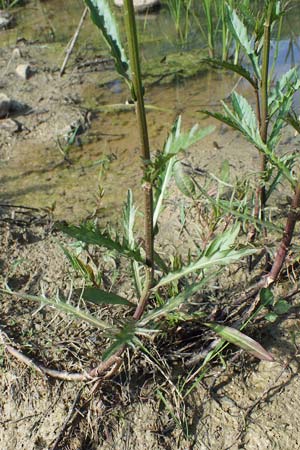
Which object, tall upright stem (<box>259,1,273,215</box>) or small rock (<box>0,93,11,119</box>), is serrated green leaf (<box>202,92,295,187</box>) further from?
small rock (<box>0,93,11,119</box>)

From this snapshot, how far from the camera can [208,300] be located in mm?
1696

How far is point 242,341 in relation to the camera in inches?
55.9

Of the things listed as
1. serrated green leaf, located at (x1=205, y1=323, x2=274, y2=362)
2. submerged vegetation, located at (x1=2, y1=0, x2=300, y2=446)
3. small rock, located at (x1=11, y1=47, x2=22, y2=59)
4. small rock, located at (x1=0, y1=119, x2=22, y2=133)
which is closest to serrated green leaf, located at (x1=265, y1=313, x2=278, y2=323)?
submerged vegetation, located at (x1=2, y1=0, x2=300, y2=446)

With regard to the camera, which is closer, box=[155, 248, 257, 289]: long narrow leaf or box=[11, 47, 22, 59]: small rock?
box=[155, 248, 257, 289]: long narrow leaf

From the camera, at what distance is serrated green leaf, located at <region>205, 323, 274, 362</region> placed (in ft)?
4.59

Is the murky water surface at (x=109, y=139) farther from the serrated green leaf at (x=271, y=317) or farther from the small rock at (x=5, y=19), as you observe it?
the serrated green leaf at (x=271, y=317)

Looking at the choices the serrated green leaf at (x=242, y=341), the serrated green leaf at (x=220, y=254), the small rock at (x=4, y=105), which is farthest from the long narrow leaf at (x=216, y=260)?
the small rock at (x=4, y=105)

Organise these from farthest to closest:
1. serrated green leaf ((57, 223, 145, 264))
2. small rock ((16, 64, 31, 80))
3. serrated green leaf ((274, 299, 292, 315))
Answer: small rock ((16, 64, 31, 80)) → serrated green leaf ((274, 299, 292, 315)) → serrated green leaf ((57, 223, 145, 264))

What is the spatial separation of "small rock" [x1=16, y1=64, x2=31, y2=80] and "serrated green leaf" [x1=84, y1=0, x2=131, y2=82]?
249 centimetres

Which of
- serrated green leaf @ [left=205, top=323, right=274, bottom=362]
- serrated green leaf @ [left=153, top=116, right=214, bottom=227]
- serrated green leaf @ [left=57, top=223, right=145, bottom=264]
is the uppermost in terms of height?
serrated green leaf @ [left=153, top=116, right=214, bottom=227]

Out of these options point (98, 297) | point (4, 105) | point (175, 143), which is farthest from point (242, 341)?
point (4, 105)

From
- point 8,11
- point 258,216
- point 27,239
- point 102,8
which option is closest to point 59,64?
point 8,11

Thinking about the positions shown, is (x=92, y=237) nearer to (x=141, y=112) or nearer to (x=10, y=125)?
(x=141, y=112)

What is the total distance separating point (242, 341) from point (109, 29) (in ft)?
2.82
